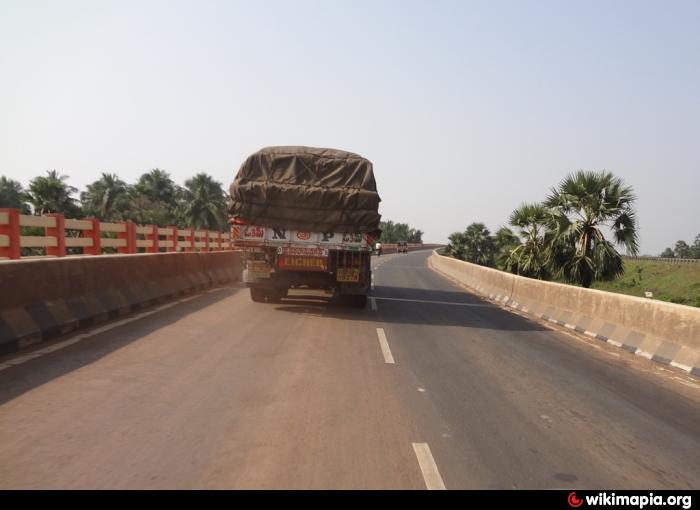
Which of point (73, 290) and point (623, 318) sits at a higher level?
point (73, 290)

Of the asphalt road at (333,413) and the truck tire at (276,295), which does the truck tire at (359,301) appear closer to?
the truck tire at (276,295)

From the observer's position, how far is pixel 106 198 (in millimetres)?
62781

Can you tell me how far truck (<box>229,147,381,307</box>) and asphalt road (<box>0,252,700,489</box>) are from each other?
8.55 ft

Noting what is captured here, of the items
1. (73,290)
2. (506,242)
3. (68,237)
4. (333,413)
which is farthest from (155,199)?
(333,413)

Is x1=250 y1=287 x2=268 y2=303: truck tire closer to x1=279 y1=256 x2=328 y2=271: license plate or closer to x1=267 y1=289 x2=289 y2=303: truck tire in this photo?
x1=267 y1=289 x2=289 y2=303: truck tire

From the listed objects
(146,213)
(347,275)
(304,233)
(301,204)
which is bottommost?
(347,275)

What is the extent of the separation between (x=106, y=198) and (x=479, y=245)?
40185 mm

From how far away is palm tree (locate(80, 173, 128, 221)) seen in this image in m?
60.1

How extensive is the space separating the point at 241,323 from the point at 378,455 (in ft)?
21.2

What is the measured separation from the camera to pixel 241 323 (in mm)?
10477

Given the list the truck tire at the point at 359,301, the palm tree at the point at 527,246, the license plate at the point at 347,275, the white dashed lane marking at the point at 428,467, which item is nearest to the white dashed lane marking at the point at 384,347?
the license plate at the point at 347,275

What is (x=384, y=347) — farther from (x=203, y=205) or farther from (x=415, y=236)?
(x=415, y=236)

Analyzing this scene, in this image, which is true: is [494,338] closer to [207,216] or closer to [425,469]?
[425,469]

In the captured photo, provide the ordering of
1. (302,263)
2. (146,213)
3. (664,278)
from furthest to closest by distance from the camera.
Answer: (664,278) → (146,213) → (302,263)
